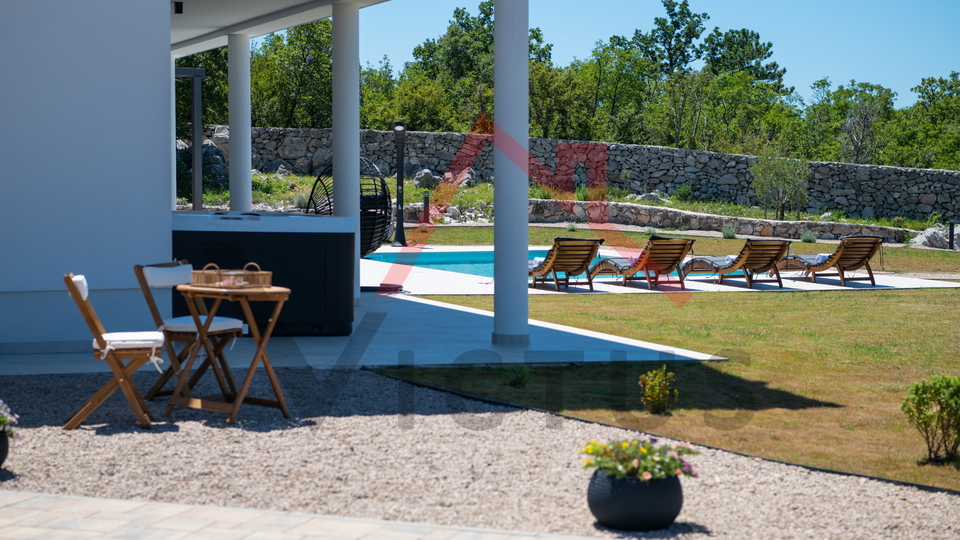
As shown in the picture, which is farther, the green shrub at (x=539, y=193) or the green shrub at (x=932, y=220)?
the green shrub at (x=539, y=193)

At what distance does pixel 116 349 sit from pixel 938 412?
13.2 feet

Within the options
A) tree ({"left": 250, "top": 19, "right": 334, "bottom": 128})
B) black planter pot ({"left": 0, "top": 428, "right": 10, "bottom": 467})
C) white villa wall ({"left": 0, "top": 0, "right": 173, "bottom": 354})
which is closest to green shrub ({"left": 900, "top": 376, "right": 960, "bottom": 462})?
black planter pot ({"left": 0, "top": 428, "right": 10, "bottom": 467})

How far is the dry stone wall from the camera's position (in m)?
24.5

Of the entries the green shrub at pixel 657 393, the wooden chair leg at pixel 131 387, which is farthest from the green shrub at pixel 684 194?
the wooden chair leg at pixel 131 387

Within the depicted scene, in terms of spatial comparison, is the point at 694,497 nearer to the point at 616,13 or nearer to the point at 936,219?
the point at 936,219

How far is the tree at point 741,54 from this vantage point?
142 ft

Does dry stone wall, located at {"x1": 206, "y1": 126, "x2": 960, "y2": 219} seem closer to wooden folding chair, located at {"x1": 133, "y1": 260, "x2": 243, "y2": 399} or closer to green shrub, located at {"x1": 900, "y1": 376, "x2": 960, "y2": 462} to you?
wooden folding chair, located at {"x1": 133, "y1": 260, "x2": 243, "y2": 399}

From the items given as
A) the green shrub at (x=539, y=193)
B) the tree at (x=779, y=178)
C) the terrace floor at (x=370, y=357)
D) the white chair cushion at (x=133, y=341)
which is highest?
the tree at (x=779, y=178)

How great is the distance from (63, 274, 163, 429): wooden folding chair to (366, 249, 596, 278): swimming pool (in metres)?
11.2

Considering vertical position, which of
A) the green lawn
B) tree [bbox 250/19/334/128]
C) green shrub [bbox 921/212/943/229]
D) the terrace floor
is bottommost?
the green lawn

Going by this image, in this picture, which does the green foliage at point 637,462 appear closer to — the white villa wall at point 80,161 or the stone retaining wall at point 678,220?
the white villa wall at point 80,161

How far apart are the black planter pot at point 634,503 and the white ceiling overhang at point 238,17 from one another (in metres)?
7.13

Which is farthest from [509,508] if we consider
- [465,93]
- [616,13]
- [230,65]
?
[616,13]

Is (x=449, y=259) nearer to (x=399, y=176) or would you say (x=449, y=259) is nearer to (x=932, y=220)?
(x=399, y=176)
